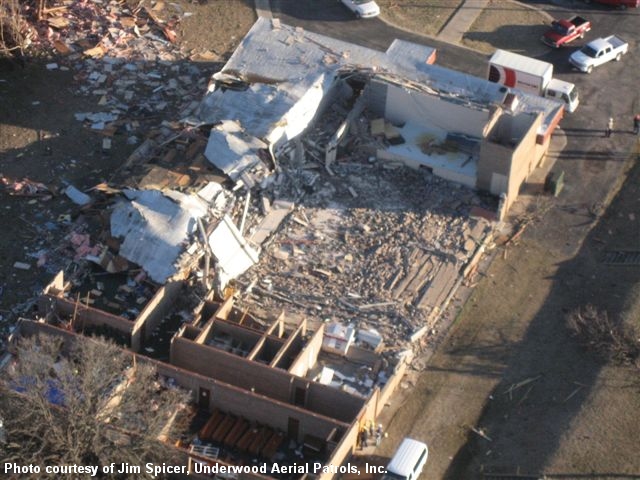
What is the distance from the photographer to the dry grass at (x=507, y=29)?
2293 inches

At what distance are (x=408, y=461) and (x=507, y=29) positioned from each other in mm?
29720

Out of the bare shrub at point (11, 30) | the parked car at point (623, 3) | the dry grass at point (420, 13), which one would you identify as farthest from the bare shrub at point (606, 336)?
the bare shrub at point (11, 30)

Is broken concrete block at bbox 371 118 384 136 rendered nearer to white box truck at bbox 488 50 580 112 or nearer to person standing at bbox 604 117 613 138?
white box truck at bbox 488 50 580 112

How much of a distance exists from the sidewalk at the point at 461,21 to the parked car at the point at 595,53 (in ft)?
19.9

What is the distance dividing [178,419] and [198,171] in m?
12.3

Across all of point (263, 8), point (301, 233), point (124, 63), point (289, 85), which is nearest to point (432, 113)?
point (289, 85)

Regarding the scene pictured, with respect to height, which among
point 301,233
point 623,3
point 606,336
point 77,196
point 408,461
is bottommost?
point 77,196

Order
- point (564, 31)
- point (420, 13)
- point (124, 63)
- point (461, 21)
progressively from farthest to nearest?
point (420, 13) < point (461, 21) < point (564, 31) < point (124, 63)

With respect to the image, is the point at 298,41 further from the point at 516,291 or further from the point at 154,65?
the point at 516,291

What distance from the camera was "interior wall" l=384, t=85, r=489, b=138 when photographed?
162ft

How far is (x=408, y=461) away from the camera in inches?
1462

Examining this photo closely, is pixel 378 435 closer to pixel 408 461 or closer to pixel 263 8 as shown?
pixel 408 461

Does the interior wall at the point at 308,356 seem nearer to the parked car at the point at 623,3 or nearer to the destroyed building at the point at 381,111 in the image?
the destroyed building at the point at 381,111

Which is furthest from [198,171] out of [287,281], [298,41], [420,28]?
[420,28]
